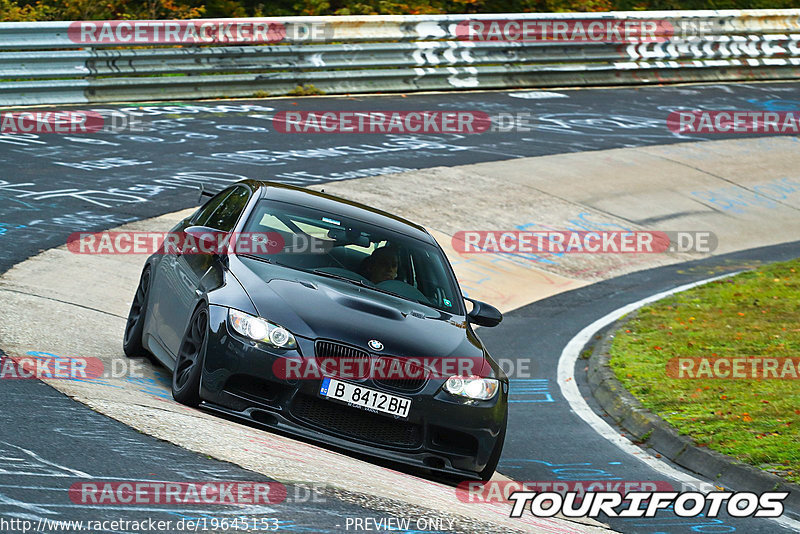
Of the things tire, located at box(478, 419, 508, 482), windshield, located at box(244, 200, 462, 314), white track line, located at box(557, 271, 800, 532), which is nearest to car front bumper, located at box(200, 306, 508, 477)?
tire, located at box(478, 419, 508, 482)

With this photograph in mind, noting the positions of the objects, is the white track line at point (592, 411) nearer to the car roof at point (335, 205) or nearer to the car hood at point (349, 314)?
the car hood at point (349, 314)

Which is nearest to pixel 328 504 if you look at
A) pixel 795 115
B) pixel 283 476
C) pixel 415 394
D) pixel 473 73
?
pixel 283 476

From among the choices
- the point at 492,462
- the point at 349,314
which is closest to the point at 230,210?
the point at 349,314

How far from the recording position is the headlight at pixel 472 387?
6965 mm

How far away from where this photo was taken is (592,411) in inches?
403

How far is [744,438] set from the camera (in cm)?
877

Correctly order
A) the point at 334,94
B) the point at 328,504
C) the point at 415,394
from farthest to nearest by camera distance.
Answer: the point at 334,94 → the point at 415,394 → the point at 328,504

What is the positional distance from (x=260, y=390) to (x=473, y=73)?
60.4ft

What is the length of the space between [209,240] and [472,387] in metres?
2.25

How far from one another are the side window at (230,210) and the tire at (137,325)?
68 cm

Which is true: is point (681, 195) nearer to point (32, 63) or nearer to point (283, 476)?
point (32, 63)

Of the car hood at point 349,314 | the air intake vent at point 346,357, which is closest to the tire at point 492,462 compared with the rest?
the car hood at point 349,314

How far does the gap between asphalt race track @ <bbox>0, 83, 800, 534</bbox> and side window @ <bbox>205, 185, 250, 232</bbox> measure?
7.02ft

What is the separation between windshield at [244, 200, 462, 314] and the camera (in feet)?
26.2
